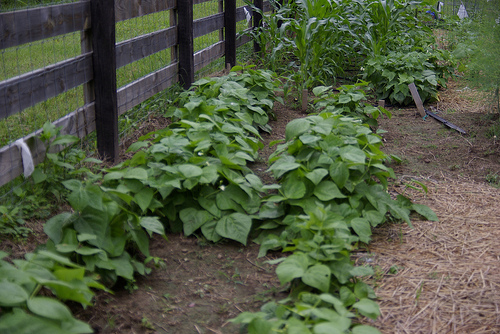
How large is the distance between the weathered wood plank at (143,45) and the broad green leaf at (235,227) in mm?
1786

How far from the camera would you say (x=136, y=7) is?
4340 mm

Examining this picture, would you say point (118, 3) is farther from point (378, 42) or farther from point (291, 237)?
point (378, 42)

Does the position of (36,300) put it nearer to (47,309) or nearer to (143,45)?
(47,309)

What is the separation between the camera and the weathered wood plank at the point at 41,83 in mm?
2751

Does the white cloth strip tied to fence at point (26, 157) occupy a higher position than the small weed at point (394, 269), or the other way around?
the white cloth strip tied to fence at point (26, 157)

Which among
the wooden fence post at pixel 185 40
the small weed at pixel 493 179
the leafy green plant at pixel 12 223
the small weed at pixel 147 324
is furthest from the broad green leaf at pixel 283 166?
the wooden fence post at pixel 185 40

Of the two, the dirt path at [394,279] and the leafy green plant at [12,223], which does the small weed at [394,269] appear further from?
the leafy green plant at [12,223]

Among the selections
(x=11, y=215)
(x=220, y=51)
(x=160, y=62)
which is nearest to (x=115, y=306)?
(x=11, y=215)

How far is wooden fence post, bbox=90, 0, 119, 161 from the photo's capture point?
355 cm

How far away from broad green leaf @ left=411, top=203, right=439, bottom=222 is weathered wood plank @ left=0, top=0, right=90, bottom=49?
260 cm

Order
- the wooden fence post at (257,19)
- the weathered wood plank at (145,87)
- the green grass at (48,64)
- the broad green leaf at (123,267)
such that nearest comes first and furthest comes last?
the broad green leaf at (123,267), the green grass at (48,64), the weathered wood plank at (145,87), the wooden fence post at (257,19)

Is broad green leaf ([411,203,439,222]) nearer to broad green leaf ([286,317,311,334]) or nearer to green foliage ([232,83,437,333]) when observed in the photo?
green foliage ([232,83,437,333])

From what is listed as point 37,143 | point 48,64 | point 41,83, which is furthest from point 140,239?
point 48,64

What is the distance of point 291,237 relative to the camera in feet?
9.06
